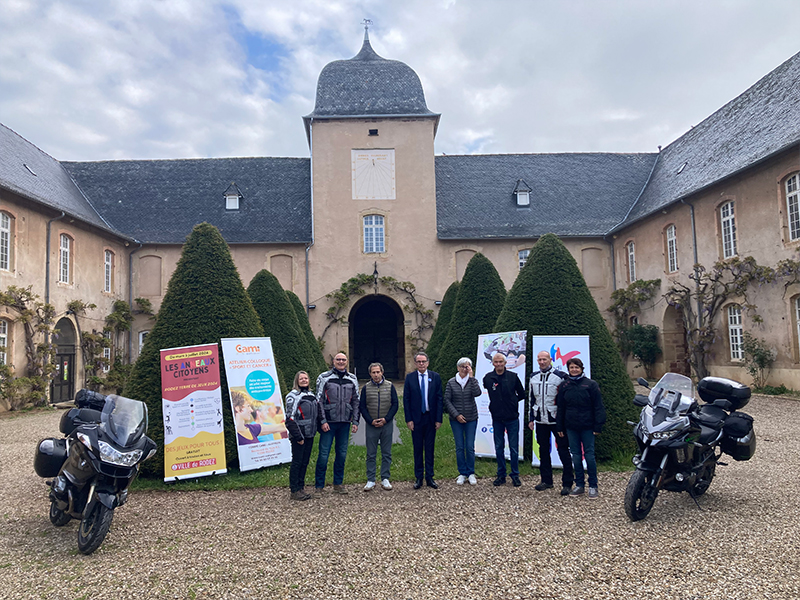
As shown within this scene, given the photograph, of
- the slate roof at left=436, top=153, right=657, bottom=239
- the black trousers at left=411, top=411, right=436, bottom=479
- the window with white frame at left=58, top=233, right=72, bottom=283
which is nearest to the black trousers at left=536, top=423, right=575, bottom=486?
the black trousers at left=411, top=411, right=436, bottom=479

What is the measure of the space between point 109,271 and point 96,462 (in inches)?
684

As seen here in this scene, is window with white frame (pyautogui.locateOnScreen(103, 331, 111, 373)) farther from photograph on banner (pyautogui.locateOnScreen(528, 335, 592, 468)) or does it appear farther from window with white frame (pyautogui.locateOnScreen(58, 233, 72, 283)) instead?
photograph on banner (pyautogui.locateOnScreen(528, 335, 592, 468))

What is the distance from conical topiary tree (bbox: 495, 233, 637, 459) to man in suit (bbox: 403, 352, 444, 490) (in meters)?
1.58

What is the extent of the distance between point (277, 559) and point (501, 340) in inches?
166

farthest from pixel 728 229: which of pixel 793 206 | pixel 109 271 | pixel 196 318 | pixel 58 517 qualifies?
pixel 109 271

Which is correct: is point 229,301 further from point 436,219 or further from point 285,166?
point 285,166

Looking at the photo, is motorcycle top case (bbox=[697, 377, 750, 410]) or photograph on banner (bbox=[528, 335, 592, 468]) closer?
motorcycle top case (bbox=[697, 377, 750, 410])

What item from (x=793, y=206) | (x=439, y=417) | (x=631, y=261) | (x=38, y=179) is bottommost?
(x=439, y=417)

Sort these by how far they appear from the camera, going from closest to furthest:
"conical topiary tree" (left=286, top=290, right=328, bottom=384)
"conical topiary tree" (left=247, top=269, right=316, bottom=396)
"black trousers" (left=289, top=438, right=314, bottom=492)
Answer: "black trousers" (left=289, top=438, right=314, bottom=492) < "conical topiary tree" (left=247, top=269, right=316, bottom=396) < "conical topiary tree" (left=286, top=290, right=328, bottom=384)

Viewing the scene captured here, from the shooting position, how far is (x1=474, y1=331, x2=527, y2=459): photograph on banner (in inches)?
275

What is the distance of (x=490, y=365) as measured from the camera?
24.6ft

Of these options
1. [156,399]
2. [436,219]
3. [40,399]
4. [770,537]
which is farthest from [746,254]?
[40,399]

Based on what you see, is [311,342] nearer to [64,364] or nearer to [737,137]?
[64,364]

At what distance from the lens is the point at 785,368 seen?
1339 cm
